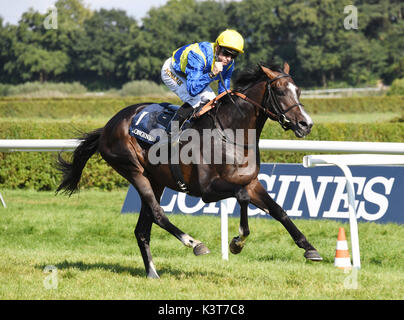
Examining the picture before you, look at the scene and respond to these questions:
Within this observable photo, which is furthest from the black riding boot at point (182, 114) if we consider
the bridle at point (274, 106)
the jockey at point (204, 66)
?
the bridle at point (274, 106)

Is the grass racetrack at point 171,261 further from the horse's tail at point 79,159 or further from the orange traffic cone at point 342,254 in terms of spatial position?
the horse's tail at point 79,159

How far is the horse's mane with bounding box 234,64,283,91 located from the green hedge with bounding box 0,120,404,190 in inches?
206

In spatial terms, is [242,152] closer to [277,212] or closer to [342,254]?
[277,212]

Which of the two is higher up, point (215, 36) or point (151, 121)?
point (215, 36)

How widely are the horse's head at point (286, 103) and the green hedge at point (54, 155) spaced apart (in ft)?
18.0

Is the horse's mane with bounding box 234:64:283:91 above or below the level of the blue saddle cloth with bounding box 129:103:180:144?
above

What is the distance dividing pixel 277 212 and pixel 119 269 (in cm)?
155

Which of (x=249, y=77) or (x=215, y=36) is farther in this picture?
(x=215, y=36)

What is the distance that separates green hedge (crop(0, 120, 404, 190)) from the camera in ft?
34.5

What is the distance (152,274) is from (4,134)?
6906 mm

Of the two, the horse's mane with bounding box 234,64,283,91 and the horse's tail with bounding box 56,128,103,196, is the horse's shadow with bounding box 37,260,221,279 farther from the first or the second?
the horse's mane with bounding box 234,64,283,91

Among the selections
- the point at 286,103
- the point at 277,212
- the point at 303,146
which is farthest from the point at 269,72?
the point at 303,146

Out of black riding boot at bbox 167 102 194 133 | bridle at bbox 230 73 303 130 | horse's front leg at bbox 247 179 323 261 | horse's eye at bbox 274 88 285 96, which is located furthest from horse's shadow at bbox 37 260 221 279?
horse's eye at bbox 274 88 285 96

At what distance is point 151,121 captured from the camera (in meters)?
5.20
